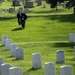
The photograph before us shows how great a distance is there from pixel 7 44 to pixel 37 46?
2461mm

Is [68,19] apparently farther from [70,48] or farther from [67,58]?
[67,58]

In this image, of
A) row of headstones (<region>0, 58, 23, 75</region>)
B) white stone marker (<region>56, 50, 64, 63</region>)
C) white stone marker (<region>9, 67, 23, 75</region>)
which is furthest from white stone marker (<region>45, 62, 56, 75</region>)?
white stone marker (<region>56, 50, 64, 63</region>)

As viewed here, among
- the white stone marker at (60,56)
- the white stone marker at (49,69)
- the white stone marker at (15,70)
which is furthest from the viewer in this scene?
the white stone marker at (60,56)

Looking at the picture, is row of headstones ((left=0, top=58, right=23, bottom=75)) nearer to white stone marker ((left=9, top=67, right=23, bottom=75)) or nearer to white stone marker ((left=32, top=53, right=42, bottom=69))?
white stone marker ((left=9, top=67, right=23, bottom=75))

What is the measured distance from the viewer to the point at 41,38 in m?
30.1

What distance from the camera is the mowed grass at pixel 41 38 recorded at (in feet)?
60.4

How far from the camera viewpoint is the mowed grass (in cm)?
1841

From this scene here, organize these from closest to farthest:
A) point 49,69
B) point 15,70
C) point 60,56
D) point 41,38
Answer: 1. point 15,70
2. point 49,69
3. point 60,56
4. point 41,38

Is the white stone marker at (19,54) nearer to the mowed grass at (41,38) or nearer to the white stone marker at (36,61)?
the mowed grass at (41,38)

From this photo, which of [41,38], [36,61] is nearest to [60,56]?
[36,61]

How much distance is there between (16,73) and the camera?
43.2 feet

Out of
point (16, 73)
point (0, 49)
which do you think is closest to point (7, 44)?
point (0, 49)

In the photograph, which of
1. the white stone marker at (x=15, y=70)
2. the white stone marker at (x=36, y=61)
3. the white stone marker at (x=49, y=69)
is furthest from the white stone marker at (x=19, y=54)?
the white stone marker at (x=15, y=70)

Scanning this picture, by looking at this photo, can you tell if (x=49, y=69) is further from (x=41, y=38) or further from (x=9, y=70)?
(x=41, y=38)
